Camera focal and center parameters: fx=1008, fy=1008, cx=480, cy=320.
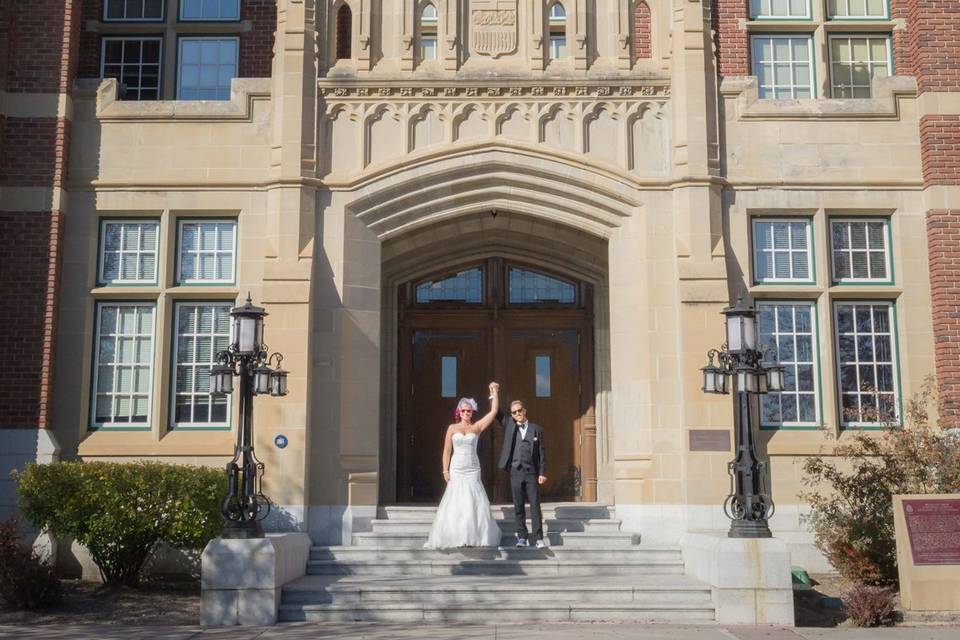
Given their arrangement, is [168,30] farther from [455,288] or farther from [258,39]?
[455,288]

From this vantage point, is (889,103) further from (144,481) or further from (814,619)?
(144,481)

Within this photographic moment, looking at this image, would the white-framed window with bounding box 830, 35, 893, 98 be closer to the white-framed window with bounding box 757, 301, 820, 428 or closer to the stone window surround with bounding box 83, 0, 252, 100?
the white-framed window with bounding box 757, 301, 820, 428

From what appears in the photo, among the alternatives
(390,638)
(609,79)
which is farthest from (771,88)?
(390,638)

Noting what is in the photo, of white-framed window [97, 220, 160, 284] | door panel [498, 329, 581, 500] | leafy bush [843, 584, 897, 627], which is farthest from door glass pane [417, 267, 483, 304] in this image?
leafy bush [843, 584, 897, 627]

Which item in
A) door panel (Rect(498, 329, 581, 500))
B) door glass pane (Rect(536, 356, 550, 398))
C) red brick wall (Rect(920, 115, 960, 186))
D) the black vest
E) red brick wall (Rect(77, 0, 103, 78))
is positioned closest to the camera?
the black vest

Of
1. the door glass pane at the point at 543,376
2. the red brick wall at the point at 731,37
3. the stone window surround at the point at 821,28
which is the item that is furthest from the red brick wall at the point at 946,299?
the door glass pane at the point at 543,376

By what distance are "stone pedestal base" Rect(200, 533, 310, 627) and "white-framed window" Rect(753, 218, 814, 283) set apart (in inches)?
304

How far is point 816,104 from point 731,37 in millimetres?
1945

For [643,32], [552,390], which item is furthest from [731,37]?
[552,390]

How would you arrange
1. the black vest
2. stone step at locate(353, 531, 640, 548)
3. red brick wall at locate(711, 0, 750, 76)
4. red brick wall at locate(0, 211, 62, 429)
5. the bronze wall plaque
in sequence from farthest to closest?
1. red brick wall at locate(711, 0, 750, 76)
2. red brick wall at locate(0, 211, 62, 429)
3. the bronze wall plaque
4. stone step at locate(353, 531, 640, 548)
5. the black vest

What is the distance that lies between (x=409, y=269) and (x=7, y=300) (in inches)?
224

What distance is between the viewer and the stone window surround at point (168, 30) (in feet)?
51.2

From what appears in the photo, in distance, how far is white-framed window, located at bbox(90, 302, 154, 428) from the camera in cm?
1382

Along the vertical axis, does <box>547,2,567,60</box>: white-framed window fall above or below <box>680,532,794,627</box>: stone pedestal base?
above
